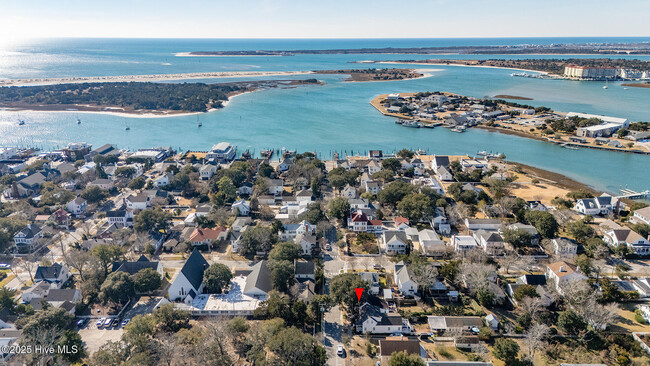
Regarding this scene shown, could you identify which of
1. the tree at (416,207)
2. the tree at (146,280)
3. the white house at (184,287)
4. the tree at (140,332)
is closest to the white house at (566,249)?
the tree at (416,207)

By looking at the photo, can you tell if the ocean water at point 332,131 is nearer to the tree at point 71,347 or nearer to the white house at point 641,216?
the white house at point 641,216

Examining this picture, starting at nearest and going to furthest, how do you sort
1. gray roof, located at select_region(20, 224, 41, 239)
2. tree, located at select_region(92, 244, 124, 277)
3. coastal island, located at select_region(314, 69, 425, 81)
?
tree, located at select_region(92, 244, 124, 277) → gray roof, located at select_region(20, 224, 41, 239) → coastal island, located at select_region(314, 69, 425, 81)

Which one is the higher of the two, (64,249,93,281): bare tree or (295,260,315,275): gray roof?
(64,249,93,281): bare tree

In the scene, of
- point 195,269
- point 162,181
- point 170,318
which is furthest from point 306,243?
point 162,181

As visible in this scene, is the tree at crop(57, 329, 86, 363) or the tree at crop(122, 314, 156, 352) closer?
the tree at crop(57, 329, 86, 363)

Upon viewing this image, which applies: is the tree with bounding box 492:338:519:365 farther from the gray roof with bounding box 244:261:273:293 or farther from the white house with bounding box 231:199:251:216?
the white house with bounding box 231:199:251:216

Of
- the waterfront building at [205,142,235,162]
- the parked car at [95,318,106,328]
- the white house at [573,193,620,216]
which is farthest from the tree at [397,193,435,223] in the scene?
the waterfront building at [205,142,235,162]

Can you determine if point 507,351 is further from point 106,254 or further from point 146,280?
point 106,254

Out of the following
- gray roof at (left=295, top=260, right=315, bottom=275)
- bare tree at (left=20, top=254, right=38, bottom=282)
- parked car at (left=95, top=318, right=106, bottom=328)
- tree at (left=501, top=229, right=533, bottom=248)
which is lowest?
parked car at (left=95, top=318, right=106, bottom=328)

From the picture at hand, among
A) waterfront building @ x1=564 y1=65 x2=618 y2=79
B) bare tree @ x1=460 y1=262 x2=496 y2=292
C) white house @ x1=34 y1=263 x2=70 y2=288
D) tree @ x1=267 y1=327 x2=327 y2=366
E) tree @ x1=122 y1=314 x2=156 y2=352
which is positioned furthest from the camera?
waterfront building @ x1=564 y1=65 x2=618 y2=79
